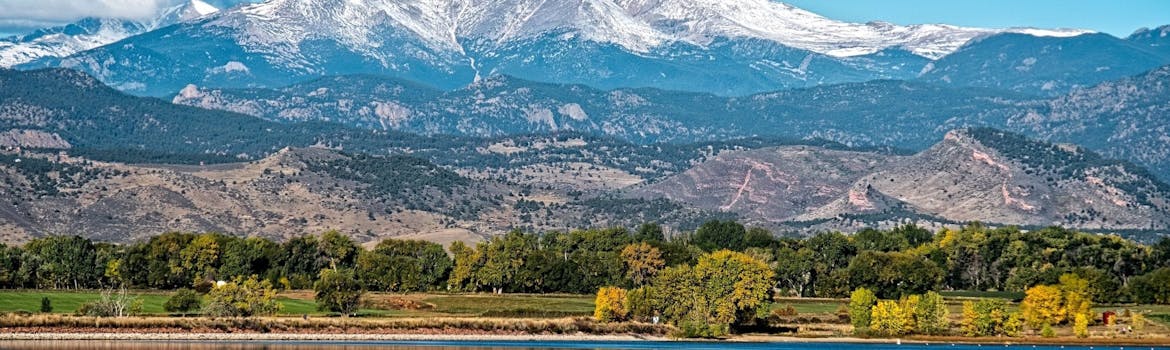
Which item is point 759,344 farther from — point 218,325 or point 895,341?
point 218,325

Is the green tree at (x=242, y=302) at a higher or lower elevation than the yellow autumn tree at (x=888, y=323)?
higher

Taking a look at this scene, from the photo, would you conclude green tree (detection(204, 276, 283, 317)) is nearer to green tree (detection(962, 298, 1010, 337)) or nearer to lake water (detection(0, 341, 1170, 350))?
lake water (detection(0, 341, 1170, 350))

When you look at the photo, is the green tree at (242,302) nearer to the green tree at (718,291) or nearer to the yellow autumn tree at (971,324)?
the green tree at (718,291)

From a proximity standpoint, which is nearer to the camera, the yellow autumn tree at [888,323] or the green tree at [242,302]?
the green tree at [242,302]

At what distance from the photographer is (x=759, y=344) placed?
185750 millimetres

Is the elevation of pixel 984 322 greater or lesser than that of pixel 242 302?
lesser

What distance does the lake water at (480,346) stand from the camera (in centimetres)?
16138

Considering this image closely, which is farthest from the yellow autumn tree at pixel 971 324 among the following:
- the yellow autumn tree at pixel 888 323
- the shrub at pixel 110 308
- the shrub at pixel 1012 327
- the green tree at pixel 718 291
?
the shrub at pixel 110 308

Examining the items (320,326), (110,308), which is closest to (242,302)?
(320,326)

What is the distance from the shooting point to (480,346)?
17412cm

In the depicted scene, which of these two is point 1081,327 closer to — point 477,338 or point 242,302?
point 477,338

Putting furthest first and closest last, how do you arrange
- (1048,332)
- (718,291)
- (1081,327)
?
(718,291) → (1048,332) → (1081,327)

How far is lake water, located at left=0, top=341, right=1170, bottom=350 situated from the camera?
161375 millimetres

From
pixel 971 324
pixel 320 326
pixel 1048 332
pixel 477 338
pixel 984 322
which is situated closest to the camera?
pixel 320 326
